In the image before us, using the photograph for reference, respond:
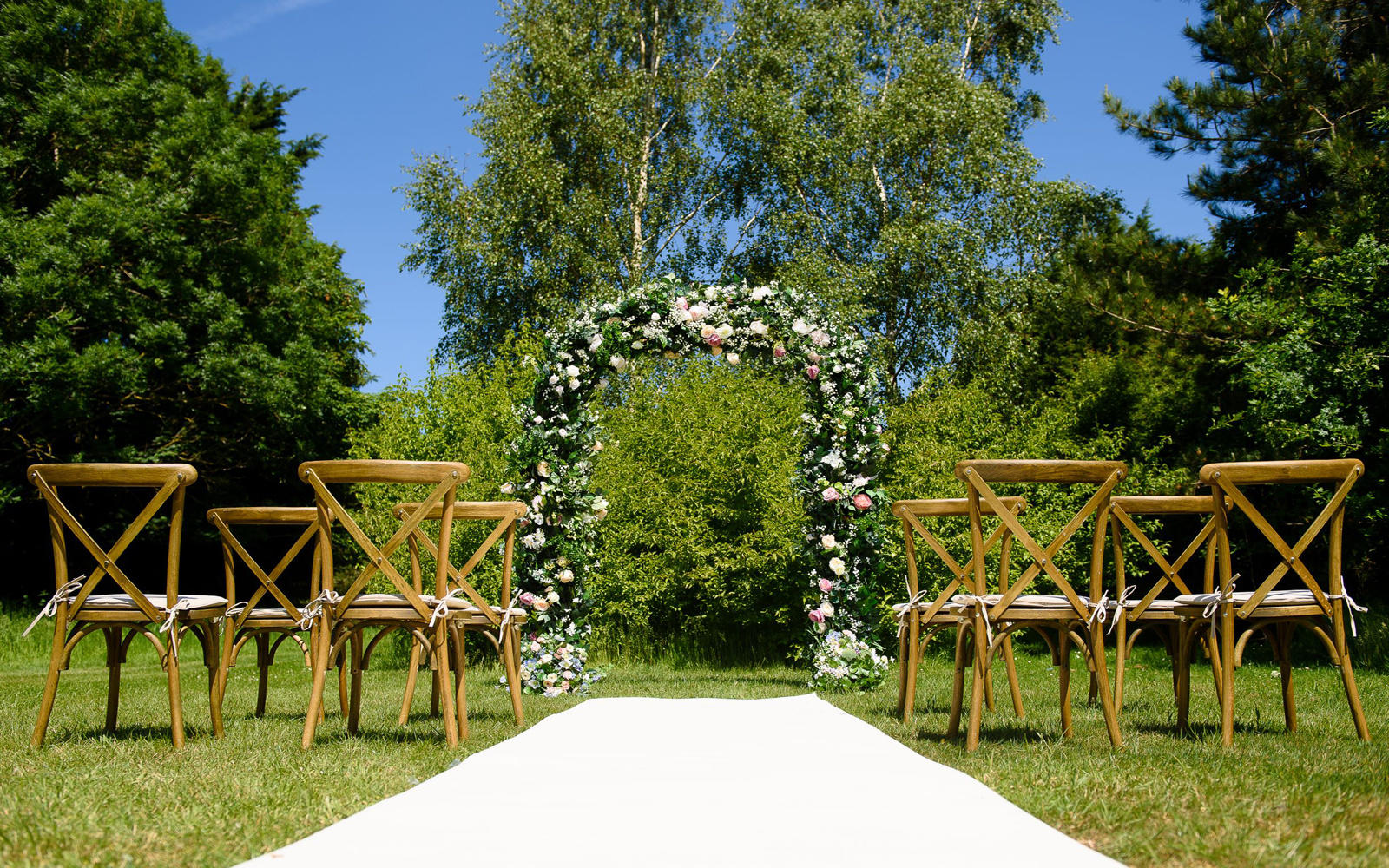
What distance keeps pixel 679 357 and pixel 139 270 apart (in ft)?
38.9

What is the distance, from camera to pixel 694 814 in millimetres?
2764

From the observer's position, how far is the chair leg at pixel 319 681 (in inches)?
156

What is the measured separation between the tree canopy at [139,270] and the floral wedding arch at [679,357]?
34.3 ft

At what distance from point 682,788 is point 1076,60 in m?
21.6

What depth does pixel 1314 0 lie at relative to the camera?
11688mm

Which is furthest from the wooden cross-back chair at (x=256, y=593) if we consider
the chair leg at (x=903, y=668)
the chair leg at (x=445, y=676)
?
the chair leg at (x=903, y=668)

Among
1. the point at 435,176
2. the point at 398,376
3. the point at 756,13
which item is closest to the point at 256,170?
the point at 435,176

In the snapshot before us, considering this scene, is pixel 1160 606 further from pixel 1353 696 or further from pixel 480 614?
pixel 480 614

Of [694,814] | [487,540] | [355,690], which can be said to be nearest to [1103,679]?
[694,814]

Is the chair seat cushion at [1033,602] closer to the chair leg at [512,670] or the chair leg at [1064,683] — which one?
the chair leg at [1064,683]

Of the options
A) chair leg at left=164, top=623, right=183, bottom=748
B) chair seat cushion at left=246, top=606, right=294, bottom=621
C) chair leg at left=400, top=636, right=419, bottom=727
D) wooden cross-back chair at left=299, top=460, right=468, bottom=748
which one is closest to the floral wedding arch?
chair leg at left=400, top=636, right=419, bottom=727

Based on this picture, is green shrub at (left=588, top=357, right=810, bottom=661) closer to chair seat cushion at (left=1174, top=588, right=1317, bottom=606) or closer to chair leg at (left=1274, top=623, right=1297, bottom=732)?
chair leg at (left=1274, top=623, right=1297, bottom=732)

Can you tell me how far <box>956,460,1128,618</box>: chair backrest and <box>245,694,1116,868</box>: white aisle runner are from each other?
888mm

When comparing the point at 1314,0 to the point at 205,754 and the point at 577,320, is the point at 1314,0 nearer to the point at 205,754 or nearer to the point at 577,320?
the point at 577,320
